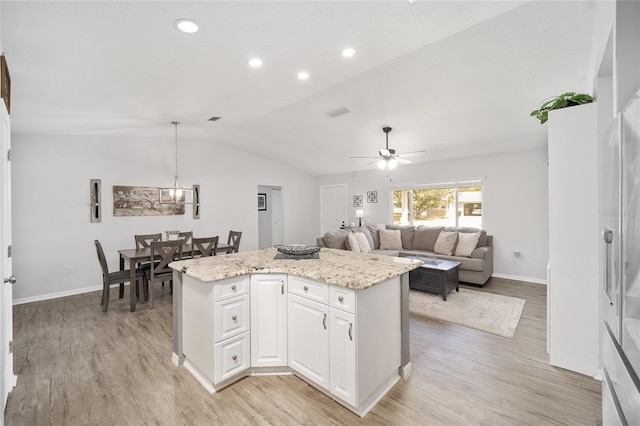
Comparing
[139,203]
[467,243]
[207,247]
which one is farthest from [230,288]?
[467,243]

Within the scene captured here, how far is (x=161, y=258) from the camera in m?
4.02

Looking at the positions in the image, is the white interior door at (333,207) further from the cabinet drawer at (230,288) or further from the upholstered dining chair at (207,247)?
the cabinet drawer at (230,288)

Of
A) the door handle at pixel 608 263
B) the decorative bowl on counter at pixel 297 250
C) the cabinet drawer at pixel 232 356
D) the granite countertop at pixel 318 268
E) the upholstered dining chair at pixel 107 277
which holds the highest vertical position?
the door handle at pixel 608 263

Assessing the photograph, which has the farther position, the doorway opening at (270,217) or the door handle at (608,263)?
the doorway opening at (270,217)

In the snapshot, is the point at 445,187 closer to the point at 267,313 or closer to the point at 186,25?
the point at 267,313

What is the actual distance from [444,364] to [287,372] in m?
1.35

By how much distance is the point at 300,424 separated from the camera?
1818 mm

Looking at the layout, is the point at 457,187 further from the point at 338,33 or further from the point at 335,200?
the point at 338,33

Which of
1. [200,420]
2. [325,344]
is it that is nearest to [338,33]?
[325,344]

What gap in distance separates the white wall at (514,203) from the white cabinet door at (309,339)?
188 inches

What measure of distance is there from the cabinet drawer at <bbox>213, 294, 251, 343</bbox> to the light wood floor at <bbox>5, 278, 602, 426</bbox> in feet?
1.40

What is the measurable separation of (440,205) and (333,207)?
2963 millimetres

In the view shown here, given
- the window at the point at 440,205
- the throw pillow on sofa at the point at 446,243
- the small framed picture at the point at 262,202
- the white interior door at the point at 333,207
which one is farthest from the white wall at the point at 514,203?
the small framed picture at the point at 262,202

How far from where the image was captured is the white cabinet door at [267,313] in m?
2.29
